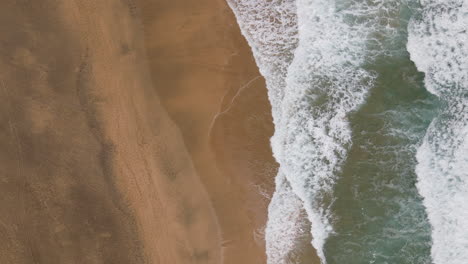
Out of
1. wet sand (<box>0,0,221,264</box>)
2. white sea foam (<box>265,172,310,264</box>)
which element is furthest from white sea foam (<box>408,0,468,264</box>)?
wet sand (<box>0,0,221,264</box>)

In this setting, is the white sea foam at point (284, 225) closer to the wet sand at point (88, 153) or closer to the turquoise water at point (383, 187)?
the turquoise water at point (383, 187)

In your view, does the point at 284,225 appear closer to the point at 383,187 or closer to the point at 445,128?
the point at 383,187

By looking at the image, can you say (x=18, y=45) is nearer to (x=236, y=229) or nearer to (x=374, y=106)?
(x=236, y=229)

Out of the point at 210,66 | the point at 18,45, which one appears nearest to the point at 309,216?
the point at 210,66

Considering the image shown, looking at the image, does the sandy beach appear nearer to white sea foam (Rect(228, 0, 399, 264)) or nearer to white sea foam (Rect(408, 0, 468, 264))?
white sea foam (Rect(228, 0, 399, 264))

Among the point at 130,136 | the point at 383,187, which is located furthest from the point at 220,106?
the point at 383,187

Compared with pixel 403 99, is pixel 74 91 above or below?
above

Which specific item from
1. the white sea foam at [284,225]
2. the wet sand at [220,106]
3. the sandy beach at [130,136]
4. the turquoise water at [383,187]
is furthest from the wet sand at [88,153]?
the turquoise water at [383,187]
